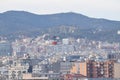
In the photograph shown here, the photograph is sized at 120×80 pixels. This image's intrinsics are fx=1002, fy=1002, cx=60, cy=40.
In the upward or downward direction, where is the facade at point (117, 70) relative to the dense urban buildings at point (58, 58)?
upward

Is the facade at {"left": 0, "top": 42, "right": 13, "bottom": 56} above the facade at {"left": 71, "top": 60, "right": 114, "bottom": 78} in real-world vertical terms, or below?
below

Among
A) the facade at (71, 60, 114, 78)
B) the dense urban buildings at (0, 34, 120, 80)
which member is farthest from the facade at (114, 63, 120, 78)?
the facade at (71, 60, 114, 78)

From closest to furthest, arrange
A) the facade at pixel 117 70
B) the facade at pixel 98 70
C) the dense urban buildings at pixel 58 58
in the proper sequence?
the facade at pixel 117 70
the facade at pixel 98 70
the dense urban buildings at pixel 58 58

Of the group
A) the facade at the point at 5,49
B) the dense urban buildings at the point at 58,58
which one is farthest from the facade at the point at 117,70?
the facade at the point at 5,49

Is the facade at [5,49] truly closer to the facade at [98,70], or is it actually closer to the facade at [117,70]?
the facade at [98,70]

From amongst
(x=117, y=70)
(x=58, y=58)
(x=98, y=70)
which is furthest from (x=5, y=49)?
(x=98, y=70)

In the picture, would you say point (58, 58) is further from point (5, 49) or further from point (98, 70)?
point (98, 70)

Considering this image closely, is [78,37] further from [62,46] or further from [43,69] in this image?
[43,69]

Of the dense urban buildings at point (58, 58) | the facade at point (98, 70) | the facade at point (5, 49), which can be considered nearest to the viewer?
the facade at point (98, 70)

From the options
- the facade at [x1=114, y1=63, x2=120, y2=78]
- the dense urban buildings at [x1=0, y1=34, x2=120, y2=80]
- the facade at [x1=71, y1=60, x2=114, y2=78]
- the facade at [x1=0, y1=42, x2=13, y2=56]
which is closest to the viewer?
the facade at [x1=114, y1=63, x2=120, y2=78]

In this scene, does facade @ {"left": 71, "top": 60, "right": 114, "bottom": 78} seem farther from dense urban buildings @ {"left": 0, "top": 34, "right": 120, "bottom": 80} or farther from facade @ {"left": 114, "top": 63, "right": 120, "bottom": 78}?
facade @ {"left": 114, "top": 63, "right": 120, "bottom": 78}

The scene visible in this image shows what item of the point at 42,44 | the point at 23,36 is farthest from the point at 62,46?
the point at 23,36

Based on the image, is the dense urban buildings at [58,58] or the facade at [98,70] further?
the dense urban buildings at [58,58]

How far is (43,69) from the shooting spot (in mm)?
98625
